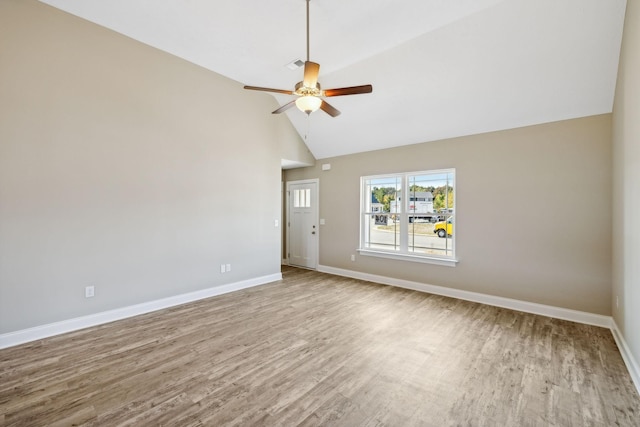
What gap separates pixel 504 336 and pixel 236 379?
2.91m

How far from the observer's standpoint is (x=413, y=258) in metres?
5.02

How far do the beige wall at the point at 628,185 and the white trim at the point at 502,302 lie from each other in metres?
0.35

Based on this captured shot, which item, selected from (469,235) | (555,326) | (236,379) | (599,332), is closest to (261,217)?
(236,379)

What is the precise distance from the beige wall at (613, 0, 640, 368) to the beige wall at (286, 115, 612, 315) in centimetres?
29

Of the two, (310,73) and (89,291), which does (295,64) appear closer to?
(310,73)

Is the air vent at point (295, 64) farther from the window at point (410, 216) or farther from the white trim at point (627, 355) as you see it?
the white trim at point (627, 355)

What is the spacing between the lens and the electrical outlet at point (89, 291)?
3.33 m

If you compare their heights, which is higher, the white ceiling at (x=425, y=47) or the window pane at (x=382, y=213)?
the white ceiling at (x=425, y=47)

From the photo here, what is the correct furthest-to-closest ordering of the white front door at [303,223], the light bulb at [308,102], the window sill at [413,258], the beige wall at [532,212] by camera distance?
the white front door at [303,223] → the window sill at [413,258] → the beige wall at [532,212] → the light bulb at [308,102]

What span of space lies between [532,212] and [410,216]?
1828mm

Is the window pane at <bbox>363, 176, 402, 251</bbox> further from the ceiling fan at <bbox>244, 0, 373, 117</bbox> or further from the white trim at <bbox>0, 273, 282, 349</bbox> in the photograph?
the ceiling fan at <bbox>244, 0, 373, 117</bbox>

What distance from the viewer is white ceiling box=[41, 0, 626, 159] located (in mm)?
2852

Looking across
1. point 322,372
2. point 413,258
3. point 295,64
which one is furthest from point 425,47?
point 322,372

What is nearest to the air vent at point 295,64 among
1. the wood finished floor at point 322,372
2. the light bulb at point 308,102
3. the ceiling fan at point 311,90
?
the ceiling fan at point 311,90
